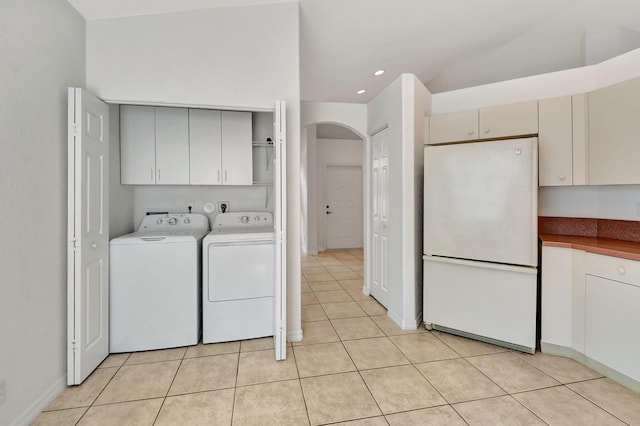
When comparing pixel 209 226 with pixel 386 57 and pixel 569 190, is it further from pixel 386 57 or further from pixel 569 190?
pixel 569 190

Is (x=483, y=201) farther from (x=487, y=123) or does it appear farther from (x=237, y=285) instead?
(x=237, y=285)

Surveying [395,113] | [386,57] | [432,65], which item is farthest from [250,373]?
[432,65]

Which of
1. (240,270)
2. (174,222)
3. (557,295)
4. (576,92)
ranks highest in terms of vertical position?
(576,92)

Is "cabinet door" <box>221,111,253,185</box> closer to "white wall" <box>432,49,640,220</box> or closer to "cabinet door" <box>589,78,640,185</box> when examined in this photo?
"white wall" <box>432,49,640,220</box>

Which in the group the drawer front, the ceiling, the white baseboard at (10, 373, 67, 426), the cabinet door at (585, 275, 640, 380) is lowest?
the white baseboard at (10, 373, 67, 426)

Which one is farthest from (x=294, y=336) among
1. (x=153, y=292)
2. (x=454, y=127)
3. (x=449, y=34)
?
(x=449, y=34)

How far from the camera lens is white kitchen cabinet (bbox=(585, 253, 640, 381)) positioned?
1787mm

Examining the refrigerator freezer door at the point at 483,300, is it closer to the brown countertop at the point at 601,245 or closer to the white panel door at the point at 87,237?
the brown countertop at the point at 601,245

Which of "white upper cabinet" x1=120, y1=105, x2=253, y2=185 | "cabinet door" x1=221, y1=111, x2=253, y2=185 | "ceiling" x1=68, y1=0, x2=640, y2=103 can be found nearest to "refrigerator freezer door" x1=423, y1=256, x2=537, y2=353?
"cabinet door" x1=221, y1=111, x2=253, y2=185

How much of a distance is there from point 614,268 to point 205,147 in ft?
11.2

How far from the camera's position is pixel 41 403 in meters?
1.66

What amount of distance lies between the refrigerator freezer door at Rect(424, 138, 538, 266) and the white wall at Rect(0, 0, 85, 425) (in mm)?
2783

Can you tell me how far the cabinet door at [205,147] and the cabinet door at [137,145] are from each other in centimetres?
35

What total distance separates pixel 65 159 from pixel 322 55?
2.78 metres
